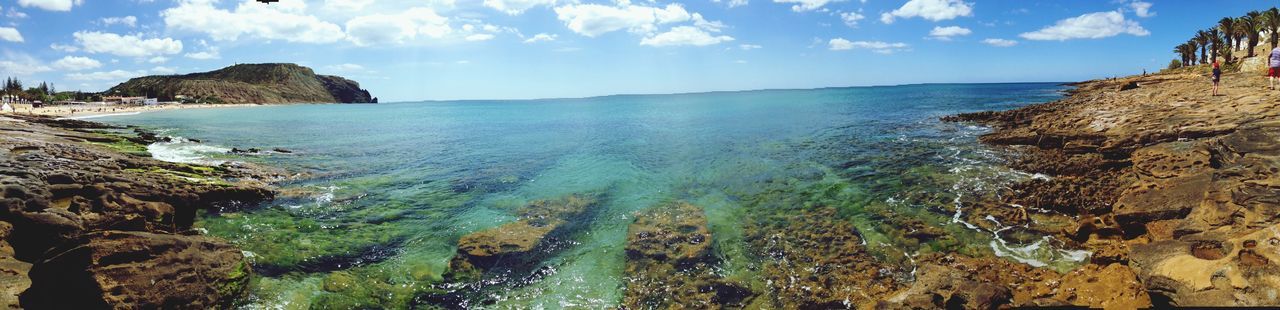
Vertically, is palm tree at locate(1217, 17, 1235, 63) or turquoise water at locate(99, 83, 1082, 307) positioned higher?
palm tree at locate(1217, 17, 1235, 63)

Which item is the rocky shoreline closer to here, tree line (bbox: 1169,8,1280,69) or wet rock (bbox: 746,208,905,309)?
wet rock (bbox: 746,208,905,309)

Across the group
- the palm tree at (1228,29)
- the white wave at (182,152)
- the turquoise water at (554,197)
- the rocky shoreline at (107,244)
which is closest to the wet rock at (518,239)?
the turquoise water at (554,197)

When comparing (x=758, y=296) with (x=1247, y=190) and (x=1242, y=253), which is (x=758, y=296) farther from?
(x=1247, y=190)

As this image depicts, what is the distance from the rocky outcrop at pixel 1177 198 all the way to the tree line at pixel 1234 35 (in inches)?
1888

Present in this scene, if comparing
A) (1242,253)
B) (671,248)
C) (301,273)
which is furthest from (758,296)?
(301,273)

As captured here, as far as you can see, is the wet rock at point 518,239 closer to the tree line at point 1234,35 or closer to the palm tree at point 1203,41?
the tree line at point 1234,35

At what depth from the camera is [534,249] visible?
13555 mm

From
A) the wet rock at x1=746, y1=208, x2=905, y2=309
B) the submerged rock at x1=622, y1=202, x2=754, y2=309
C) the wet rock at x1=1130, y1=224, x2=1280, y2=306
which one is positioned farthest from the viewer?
the submerged rock at x1=622, y1=202, x2=754, y2=309

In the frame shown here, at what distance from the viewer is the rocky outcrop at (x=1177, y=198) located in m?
7.41

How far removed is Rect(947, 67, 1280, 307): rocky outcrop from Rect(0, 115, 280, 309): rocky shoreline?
1652cm

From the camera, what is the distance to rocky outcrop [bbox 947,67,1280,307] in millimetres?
7406

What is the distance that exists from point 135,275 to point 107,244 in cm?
91

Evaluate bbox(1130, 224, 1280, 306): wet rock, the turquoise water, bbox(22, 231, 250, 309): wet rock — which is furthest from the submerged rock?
bbox(22, 231, 250, 309): wet rock

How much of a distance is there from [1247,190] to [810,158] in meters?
17.5
